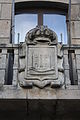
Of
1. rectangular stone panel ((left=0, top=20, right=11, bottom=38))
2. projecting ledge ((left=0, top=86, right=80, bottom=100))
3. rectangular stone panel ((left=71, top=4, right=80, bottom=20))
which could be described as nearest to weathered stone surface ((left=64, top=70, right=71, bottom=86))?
projecting ledge ((left=0, top=86, right=80, bottom=100))

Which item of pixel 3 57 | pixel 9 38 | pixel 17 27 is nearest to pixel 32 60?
pixel 3 57

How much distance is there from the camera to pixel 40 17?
30.7ft

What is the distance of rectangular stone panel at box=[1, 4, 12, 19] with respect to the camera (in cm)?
898

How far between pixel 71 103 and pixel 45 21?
337 cm

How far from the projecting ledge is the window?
2.92 metres

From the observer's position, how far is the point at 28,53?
7.00m

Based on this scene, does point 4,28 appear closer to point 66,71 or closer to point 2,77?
point 2,77

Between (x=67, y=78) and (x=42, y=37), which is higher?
(x=42, y=37)

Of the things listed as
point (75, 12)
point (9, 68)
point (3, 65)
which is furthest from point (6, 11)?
point (3, 65)

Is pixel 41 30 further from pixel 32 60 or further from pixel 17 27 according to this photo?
pixel 17 27

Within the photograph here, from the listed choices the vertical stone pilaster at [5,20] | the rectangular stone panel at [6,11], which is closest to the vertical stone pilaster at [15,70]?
the vertical stone pilaster at [5,20]

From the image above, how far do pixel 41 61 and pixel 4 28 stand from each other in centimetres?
229

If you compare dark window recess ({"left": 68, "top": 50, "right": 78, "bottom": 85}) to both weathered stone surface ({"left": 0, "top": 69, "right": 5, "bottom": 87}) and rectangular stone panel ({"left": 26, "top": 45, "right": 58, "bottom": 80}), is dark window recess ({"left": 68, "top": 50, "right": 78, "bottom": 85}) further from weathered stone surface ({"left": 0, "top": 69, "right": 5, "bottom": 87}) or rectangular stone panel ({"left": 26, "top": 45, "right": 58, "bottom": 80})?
weathered stone surface ({"left": 0, "top": 69, "right": 5, "bottom": 87})

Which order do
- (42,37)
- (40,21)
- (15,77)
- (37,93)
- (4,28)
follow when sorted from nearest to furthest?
(37,93), (15,77), (42,37), (4,28), (40,21)
